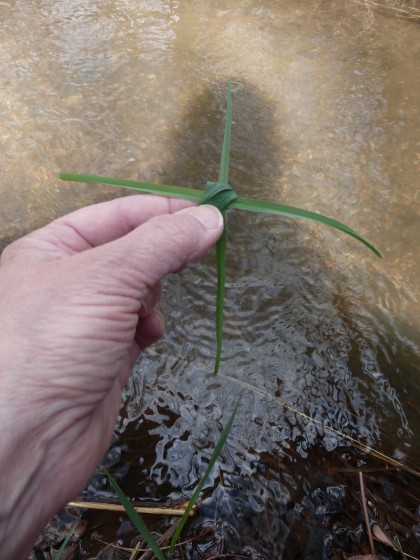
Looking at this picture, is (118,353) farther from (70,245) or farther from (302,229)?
(302,229)

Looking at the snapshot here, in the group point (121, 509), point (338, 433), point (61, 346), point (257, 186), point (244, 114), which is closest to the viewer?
point (61, 346)

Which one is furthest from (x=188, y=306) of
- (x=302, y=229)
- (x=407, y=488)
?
(x=407, y=488)

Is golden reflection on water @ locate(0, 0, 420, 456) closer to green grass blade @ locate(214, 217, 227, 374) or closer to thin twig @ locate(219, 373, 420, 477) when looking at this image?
thin twig @ locate(219, 373, 420, 477)

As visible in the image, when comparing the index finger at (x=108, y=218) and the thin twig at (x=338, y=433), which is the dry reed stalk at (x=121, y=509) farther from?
the index finger at (x=108, y=218)

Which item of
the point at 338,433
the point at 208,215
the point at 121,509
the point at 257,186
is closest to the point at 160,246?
the point at 208,215

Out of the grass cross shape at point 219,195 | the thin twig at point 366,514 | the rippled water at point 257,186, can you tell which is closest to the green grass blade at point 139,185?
the grass cross shape at point 219,195

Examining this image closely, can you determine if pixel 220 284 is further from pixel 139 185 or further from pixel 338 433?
pixel 338 433

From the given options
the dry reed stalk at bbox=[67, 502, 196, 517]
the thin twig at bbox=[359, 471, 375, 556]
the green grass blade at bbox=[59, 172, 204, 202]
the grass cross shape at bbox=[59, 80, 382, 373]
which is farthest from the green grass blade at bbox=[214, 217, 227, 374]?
the thin twig at bbox=[359, 471, 375, 556]
